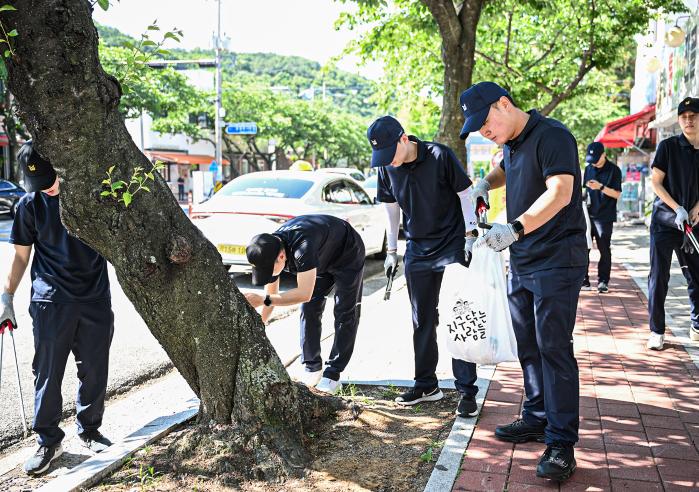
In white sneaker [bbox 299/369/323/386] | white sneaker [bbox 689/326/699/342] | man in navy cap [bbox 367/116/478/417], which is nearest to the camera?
man in navy cap [bbox 367/116/478/417]

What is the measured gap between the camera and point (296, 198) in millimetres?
10133

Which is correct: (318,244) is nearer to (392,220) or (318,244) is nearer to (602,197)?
(392,220)

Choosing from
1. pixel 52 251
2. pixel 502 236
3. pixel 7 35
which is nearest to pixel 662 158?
pixel 502 236

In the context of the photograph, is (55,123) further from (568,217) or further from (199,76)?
(199,76)

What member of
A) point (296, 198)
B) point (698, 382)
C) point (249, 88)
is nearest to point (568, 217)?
point (698, 382)

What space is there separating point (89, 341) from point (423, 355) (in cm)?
198

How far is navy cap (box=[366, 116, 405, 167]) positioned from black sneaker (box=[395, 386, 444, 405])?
1.44 meters

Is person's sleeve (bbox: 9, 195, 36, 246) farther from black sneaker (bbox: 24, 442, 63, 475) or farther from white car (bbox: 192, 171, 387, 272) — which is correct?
white car (bbox: 192, 171, 387, 272)

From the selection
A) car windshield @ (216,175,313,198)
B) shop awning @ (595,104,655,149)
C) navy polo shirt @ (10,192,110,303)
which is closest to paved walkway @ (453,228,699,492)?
navy polo shirt @ (10,192,110,303)

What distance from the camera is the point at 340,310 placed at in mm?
4992

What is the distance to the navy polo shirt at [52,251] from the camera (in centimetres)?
400

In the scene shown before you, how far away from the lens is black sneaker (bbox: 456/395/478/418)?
14.1 feet

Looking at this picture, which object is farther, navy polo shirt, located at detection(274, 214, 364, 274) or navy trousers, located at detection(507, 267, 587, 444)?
navy polo shirt, located at detection(274, 214, 364, 274)

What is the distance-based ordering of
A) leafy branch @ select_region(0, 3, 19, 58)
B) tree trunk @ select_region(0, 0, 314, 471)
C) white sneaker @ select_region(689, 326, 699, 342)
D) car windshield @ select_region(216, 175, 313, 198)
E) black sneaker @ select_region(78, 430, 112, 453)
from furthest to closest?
car windshield @ select_region(216, 175, 313, 198) < white sneaker @ select_region(689, 326, 699, 342) < black sneaker @ select_region(78, 430, 112, 453) < tree trunk @ select_region(0, 0, 314, 471) < leafy branch @ select_region(0, 3, 19, 58)
